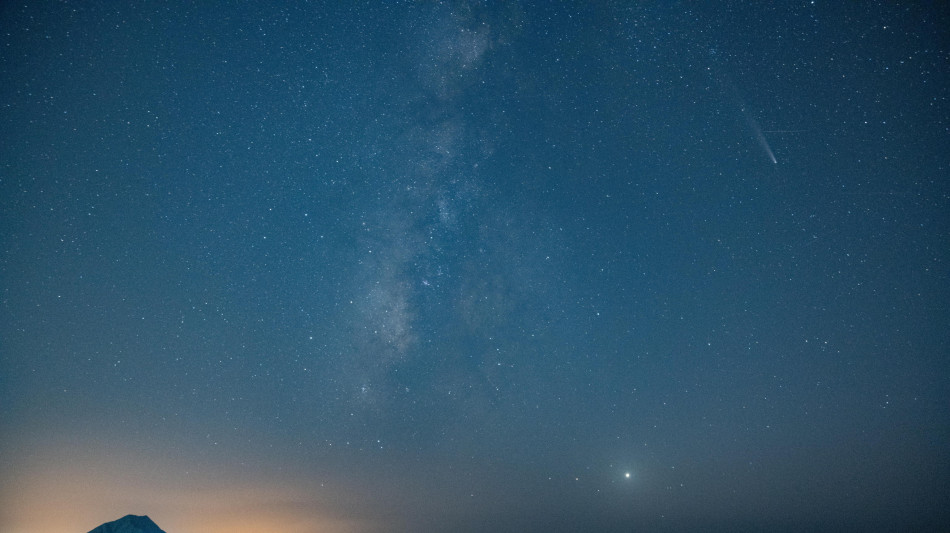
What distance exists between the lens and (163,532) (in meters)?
42.8

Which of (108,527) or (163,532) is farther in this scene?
(163,532)

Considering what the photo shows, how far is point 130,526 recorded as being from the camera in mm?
40281

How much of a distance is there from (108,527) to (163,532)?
4.37m

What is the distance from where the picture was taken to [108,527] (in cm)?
3962

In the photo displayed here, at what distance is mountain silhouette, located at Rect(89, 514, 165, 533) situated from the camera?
39375mm

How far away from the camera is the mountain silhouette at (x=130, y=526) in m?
39.4
